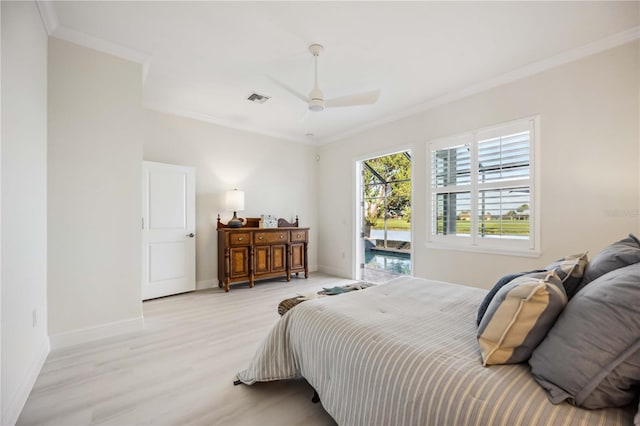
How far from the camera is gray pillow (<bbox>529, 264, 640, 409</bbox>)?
81 cm

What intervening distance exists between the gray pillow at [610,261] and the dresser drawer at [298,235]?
4017 millimetres

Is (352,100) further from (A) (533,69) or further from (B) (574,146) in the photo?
(B) (574,146)

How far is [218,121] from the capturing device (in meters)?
4.56

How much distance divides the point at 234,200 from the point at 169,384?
2.90 m

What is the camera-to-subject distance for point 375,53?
2756mm

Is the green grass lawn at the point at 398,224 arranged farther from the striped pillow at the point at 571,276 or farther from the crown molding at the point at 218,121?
the striped pillow at the point at 571,276

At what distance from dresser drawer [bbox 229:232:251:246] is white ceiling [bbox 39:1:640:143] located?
6.39ft

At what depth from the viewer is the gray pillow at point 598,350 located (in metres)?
0.81

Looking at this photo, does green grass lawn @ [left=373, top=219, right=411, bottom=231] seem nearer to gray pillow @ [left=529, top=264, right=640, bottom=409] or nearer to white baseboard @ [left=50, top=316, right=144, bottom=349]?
white baseboard @ [left=50, top=316, right=144, bottom=349]

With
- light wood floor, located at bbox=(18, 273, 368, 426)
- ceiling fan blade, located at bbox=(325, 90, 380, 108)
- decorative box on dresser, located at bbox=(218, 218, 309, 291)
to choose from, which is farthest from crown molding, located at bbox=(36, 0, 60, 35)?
decorative box on dresser, located at bbox=(218, 218, 309, 291)

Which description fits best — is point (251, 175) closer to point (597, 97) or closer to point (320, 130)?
point (320, 130)

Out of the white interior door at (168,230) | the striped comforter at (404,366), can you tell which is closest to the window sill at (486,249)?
the striped comforter at (404,366)

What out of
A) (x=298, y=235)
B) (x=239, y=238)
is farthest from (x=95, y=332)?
(x=298, y=235)

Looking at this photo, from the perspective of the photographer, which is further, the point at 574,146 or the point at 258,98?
the point at 258,98
